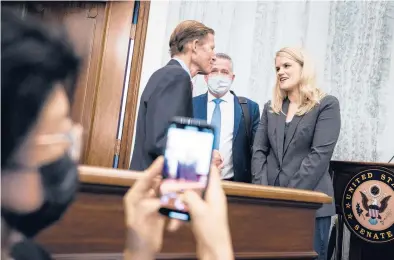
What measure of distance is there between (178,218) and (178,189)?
33 mm

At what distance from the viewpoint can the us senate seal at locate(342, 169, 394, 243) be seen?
2.40 meters

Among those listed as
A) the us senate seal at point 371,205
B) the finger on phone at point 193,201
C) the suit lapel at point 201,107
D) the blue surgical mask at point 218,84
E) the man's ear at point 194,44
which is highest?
the man's ear at point 194,44

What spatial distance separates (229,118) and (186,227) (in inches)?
55.0

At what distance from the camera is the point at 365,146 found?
3.13 m

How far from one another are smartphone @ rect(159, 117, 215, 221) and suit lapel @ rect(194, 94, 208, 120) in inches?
75.6

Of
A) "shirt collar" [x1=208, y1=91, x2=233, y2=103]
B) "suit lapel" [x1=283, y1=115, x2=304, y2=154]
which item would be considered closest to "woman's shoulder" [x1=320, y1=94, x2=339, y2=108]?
"suit lapel" [x1=283, y1=115, x2=304, y2=154]

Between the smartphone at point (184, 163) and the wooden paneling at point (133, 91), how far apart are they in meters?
2.38

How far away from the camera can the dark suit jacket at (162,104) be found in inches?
57.7

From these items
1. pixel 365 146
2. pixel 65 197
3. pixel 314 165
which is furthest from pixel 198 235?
pixel 365 146

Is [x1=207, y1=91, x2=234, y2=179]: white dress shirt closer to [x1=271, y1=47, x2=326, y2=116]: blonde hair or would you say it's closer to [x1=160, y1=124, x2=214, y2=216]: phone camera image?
[x1=271, y1=47, x2=326, y2=116]: blonde hair

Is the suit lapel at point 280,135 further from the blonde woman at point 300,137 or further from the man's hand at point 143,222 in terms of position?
the man's hand at point 143,222

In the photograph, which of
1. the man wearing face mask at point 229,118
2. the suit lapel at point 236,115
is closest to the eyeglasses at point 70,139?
the man wearing face mask at point 229,118

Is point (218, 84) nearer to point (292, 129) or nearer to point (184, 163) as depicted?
point (292, 129)

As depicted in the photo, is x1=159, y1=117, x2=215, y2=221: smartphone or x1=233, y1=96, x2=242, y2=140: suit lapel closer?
x1=159, y1=117, x2=215, y2=221: smartphone
